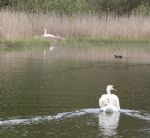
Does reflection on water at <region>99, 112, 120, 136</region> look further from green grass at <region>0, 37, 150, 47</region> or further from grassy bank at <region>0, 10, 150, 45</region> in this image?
grassy bank at <region>0, 10, 150, 45</region>

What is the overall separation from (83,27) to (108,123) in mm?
26180

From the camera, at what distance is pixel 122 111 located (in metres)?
14.2

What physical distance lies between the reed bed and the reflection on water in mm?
21852

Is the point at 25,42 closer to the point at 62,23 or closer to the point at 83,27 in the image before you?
the point at 62,23

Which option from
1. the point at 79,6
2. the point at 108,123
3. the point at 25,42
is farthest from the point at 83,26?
the point at 108,123

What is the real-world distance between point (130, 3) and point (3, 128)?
132ft

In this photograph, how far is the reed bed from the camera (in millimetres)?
36531

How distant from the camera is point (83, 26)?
38688 millimetres

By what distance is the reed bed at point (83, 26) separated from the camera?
36531mm

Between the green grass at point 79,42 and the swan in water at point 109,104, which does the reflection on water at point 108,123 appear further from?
the green grass at point 79,42

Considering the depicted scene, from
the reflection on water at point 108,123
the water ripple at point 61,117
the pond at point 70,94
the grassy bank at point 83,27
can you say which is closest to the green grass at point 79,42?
the grassy bank at point 83,27

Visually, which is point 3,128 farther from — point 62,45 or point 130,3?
point 130,3

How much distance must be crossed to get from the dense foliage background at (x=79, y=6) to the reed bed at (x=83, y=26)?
2162mm

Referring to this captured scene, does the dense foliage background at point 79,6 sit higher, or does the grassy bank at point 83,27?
the dense foliage background at point 79,6
